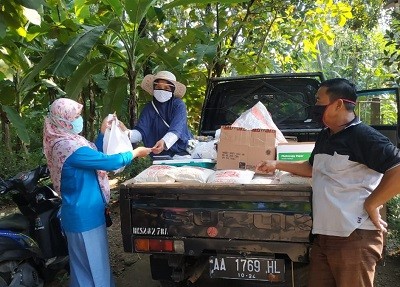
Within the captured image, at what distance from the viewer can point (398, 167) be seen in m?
2.05

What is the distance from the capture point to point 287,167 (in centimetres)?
275

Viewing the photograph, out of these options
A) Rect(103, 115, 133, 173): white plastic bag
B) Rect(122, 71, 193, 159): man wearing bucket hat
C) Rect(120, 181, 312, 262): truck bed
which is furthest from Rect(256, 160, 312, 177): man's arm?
Rect(122, 71, 193, 159): man wearing bucket hat

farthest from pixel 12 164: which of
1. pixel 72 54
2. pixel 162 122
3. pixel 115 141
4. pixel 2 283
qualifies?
pixel 115 141

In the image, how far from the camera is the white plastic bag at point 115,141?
3104 mm

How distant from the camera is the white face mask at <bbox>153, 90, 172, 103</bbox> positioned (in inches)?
157

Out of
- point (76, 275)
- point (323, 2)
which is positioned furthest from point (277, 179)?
point (323, 2)

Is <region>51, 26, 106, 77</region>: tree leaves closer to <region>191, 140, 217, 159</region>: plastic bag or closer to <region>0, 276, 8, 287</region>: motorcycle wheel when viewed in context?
<region>191, 140, 217, 159</region>: plastic bag

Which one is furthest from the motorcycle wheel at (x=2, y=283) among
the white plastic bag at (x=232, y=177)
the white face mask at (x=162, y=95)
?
the white face mask at (x=162, y=95)

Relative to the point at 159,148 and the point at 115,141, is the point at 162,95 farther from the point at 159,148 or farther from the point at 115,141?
the point at 115,141

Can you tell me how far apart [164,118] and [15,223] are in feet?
5.14

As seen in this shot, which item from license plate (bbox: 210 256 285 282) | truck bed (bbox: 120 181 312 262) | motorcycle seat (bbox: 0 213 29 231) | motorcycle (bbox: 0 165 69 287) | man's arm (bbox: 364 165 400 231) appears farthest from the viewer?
motorcycle seat (bbox: 0 213 29 231)

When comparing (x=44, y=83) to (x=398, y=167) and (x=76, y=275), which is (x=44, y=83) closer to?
(x=76, y=275)

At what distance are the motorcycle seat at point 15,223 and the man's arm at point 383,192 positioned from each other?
264cm

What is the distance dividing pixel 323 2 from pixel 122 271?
19.1ft
